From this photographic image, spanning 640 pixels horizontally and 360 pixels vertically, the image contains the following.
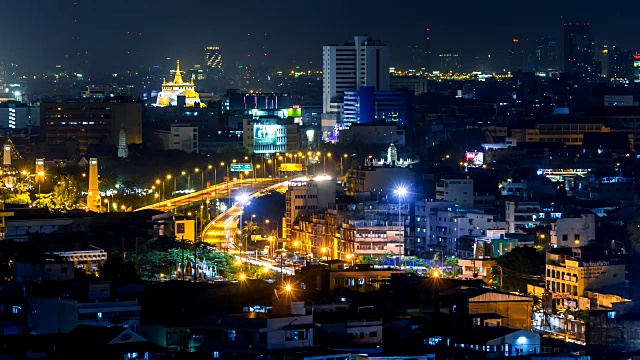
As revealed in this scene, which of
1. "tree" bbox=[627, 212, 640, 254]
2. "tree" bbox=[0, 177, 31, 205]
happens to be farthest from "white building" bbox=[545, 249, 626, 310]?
"tree" bbox=[0, 177, 31, 205]

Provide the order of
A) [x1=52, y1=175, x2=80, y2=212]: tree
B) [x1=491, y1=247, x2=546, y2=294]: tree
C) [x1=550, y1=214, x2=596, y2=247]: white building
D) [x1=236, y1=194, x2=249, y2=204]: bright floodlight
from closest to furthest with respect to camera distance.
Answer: [x1=491, y1=247, x2=546, y2=294]: tree → [x1=550, y1=214, x2=596, y2=247]: white building → [x1=52, y1=175, x2=80, y2=212]: tree → [x1=236, y1=194, x2=249, y2=204]: bright floodlight

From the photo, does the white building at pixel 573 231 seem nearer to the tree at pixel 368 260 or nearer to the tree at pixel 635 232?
the tree at pixel 635 232

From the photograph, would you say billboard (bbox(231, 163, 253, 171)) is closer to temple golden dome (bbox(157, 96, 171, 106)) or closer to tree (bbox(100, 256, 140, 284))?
tree (bbox(100, 256, 140, 284))

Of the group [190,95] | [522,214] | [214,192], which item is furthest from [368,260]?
[190,95]

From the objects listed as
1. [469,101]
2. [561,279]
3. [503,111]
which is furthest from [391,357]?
[469,101]

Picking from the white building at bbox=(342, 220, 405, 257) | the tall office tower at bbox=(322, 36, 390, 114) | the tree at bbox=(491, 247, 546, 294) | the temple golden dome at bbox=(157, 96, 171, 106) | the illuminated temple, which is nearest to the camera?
the tree at bbox=(491, 247, 546, 294)

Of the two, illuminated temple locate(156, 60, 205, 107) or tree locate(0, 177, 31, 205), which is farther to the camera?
illuminated temple locate(156, 60, 205, 107)

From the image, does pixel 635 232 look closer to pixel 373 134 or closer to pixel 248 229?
pixel 248 229
